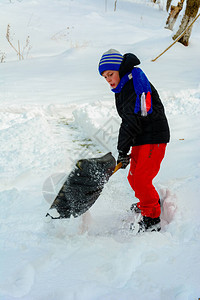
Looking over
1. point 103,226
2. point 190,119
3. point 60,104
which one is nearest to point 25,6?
point 60,104

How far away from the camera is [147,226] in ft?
7.14

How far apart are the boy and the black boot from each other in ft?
0.13

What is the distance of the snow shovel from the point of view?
6.57 ft

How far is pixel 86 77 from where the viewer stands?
259 inches

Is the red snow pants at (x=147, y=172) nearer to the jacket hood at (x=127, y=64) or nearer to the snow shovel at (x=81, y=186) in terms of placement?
the snow shovel at (x=81, y=186)

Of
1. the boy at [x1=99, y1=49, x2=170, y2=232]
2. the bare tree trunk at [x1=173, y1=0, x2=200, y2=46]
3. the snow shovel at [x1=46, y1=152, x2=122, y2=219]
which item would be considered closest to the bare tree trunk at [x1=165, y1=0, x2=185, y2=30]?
the bare tree trunk at [x1=173, y1=0, x2=200, y2=46]

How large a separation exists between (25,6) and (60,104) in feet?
43.2

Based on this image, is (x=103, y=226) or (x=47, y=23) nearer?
(x=103, y=226)

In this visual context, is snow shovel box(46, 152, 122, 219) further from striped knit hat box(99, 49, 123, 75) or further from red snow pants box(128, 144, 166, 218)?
striped knit hat box(99, 49, 123, 75)

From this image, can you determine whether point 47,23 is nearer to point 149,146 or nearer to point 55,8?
point 55,8

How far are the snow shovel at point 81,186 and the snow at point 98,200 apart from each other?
0.11 metres

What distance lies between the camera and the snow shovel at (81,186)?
2.00m

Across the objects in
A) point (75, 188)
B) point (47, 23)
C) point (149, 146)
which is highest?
point (149, 146)

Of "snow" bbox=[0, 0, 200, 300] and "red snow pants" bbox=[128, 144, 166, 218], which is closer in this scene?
"snow" bbox=[0, 0, 200, 300]
